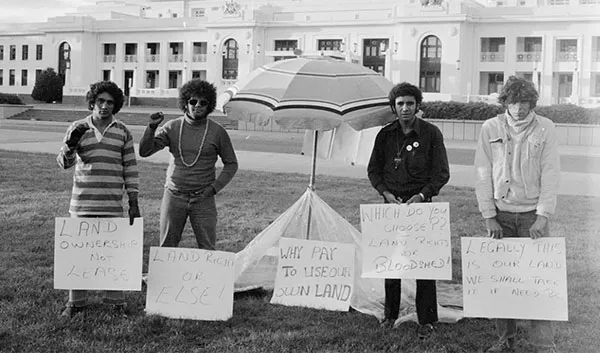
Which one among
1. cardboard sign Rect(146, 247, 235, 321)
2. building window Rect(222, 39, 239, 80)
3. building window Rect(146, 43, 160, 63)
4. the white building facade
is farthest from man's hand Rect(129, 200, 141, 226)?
building window Rect(146, 43, 160, 63)

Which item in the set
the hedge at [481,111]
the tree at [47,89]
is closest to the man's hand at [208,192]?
the hedge at [481,111]

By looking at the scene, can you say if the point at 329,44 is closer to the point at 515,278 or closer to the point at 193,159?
the point at 193,159

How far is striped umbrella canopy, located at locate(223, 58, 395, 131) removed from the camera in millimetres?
6090

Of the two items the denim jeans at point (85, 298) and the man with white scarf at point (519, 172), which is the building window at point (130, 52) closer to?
the denim jeans at point (85, 298)

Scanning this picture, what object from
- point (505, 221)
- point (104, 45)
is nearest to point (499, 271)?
point (505, 221)

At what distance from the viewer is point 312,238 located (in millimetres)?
6758

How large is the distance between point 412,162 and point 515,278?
1.03 meters

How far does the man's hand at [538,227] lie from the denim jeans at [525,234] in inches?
2.6

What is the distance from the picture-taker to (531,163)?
503 centimetres

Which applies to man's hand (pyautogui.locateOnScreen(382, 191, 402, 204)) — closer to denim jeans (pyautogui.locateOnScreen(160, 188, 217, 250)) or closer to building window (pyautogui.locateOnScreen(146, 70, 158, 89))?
denim jeans (pyautogui.locateOnScreen(160, 188, 217, 250))

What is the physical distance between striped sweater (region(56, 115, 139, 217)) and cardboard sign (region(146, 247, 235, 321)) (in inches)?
19.2

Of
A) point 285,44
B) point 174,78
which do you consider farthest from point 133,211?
point 174,78

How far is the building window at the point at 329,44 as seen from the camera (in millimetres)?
61844

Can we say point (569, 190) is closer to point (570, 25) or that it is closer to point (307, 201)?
point (307, 201)
